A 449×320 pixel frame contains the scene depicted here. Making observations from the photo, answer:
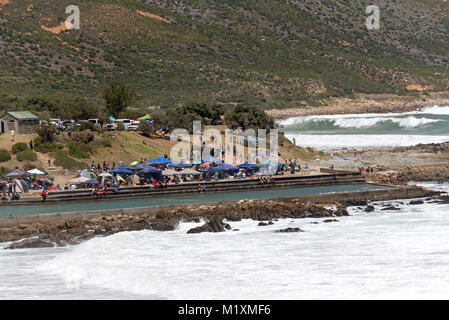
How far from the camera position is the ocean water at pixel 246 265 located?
23719 millimetres

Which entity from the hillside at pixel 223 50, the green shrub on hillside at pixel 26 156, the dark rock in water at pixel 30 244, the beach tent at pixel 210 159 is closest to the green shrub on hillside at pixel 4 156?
the green shrub on hillside at pixel 26 156

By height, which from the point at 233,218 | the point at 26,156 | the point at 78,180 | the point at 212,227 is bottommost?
A: the point at 212,227

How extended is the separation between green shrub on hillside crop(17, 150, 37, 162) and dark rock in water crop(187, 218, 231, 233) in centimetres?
1444

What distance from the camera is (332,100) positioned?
122m

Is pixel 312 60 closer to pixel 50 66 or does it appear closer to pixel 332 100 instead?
pixel 332 100

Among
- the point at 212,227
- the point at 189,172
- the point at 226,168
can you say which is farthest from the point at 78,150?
the point at 212,227

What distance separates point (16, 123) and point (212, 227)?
19.6 meters

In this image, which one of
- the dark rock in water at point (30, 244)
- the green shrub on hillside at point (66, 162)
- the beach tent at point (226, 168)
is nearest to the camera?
the dark rock in water at point (30, 244)

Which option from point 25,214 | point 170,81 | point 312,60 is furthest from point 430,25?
point 25,214

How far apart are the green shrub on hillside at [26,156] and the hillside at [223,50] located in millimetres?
38084

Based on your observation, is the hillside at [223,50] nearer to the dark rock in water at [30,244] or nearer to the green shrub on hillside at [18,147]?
the green shrub on hillside at [18,147]

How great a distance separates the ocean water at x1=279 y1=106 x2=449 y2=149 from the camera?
77.6 metres

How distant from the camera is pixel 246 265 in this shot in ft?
87.2

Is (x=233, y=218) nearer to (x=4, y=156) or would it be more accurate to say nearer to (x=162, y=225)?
(x=162, y=225)
